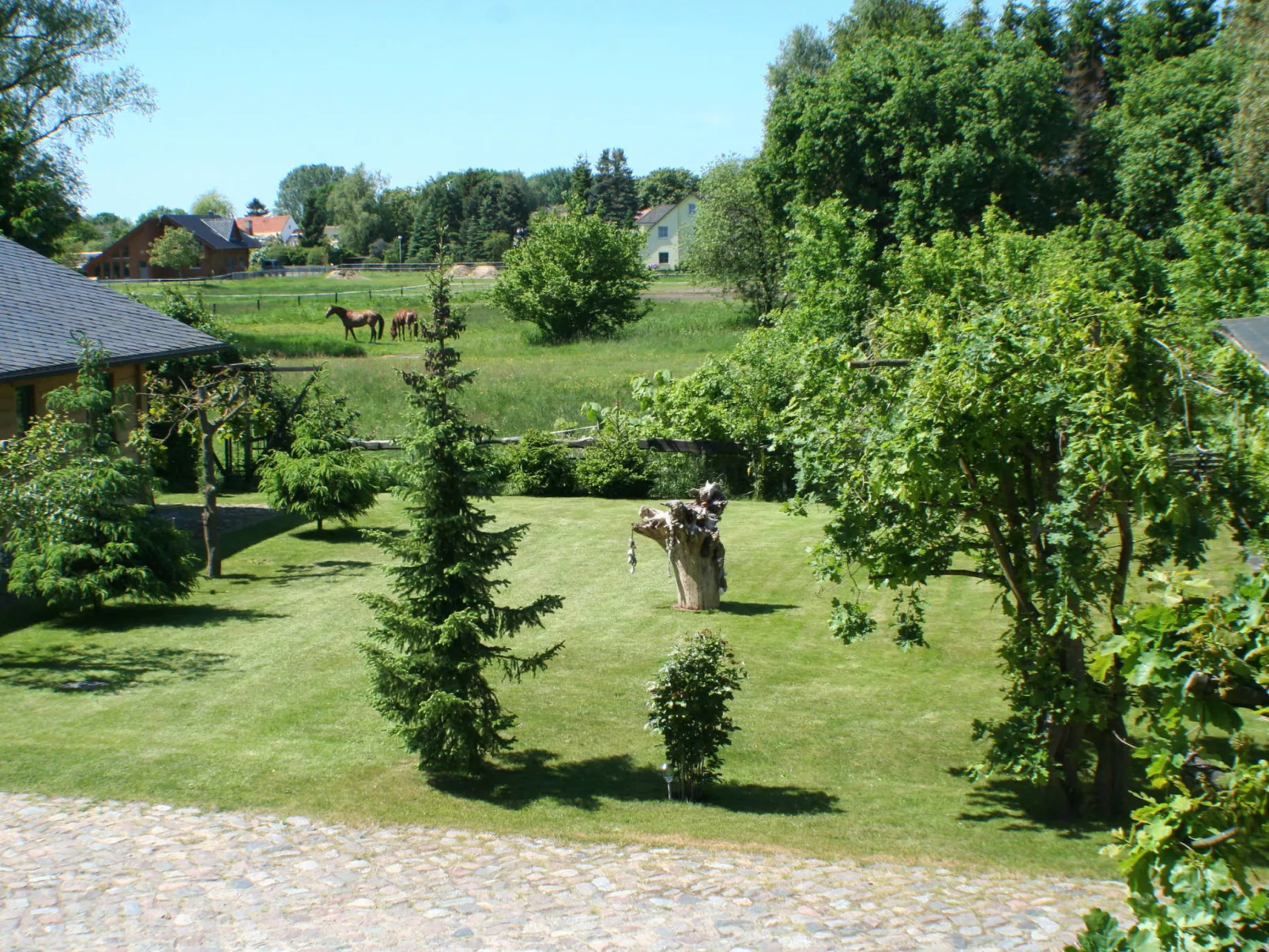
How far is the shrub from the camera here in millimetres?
27469

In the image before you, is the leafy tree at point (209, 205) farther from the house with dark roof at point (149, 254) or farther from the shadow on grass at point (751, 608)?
the shadow on grass at point (751, 608)

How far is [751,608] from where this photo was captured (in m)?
17.5

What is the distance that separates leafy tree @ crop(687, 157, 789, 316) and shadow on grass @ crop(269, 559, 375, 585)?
119 feet

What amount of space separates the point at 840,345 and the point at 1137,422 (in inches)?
110

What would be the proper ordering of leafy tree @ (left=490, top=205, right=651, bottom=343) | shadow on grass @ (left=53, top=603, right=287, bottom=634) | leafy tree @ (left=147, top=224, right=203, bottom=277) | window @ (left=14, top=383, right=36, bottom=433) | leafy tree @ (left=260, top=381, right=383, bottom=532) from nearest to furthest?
shadow on grass @ (left=53, top=603, right=287, bottom=634), window @ (left=14, top=383, right=36, bottom=433), leafy tree @ (left=260, top=381, right=383, bottom=532), leafy tree @ (left=490, top=205, right=651, bottom=343), leafy tree @ (left=147, top=224, right=203, bottom=277)

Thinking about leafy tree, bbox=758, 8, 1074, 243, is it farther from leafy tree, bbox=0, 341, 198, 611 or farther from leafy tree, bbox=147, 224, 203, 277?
leafy tree, bbox=147, 224, 203, 277

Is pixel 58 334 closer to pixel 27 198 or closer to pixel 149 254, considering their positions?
pixel 27 198

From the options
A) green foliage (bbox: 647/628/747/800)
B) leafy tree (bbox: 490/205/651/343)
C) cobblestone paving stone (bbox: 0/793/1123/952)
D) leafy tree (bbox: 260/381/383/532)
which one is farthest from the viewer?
leafy tree (bbox: 490/205/651/343)

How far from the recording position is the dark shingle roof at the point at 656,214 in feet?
359

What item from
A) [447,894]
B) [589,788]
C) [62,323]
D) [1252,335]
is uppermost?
[62,323]

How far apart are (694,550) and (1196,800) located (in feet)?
42.0

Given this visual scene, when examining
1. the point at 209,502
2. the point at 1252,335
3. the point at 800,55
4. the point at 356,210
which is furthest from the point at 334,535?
the point at 356,210

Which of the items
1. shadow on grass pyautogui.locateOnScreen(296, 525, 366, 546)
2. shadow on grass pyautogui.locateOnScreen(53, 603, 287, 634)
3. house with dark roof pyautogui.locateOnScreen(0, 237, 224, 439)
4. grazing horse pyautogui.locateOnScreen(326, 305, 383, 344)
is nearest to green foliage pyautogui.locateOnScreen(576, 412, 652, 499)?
shadow on grass pyautogui.locateOnScreen(296, 525, 366, 546)

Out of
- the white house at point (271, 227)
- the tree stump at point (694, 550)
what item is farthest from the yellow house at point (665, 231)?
the tree stump at point (694, 550)
